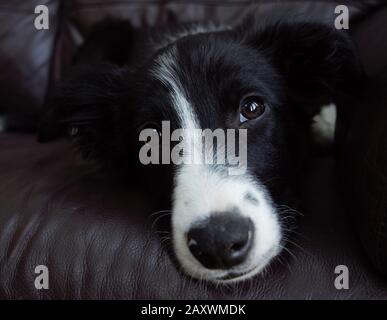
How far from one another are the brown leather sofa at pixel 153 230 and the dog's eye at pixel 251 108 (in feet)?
0.74

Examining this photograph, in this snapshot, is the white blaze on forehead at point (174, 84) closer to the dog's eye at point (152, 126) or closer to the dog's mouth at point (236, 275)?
the dog's eye at point (152, 126)

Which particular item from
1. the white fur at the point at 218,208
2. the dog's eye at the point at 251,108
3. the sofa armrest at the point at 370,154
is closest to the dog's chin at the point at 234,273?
the white fur at the point at 218,208

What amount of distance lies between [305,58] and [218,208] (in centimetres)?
58

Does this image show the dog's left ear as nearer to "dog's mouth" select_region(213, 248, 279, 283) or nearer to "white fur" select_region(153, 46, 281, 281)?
"white fur" select_region(153, 46, 281, 281)

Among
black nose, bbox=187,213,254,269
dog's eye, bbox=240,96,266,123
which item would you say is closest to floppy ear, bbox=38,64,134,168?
dog's eye, bbox=240,96,266,123

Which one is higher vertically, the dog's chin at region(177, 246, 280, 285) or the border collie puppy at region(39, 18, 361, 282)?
the border collie puppy at region(39, 18, 361, 282)

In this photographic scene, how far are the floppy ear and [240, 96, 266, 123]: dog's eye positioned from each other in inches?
14.5

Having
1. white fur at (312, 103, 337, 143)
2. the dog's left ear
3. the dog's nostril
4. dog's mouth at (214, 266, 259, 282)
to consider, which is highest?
the dog's left ear

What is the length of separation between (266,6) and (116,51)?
0.64 m

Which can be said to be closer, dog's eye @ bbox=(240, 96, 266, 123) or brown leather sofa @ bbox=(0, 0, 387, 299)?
brown leather sofa @ bbox=(0, 0, 387, 299)

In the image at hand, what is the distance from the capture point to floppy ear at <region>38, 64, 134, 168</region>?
1.35 m

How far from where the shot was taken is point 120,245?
1070 millimetres

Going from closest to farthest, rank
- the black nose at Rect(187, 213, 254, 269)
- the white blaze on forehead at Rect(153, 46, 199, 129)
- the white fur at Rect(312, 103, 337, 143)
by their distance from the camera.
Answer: the black nose at Rect(187, 213, 254, 269), the white blaze on forehead at Rect(153, 46, 199, 129), the white fur at Rect(312, 103, 337, 143)
